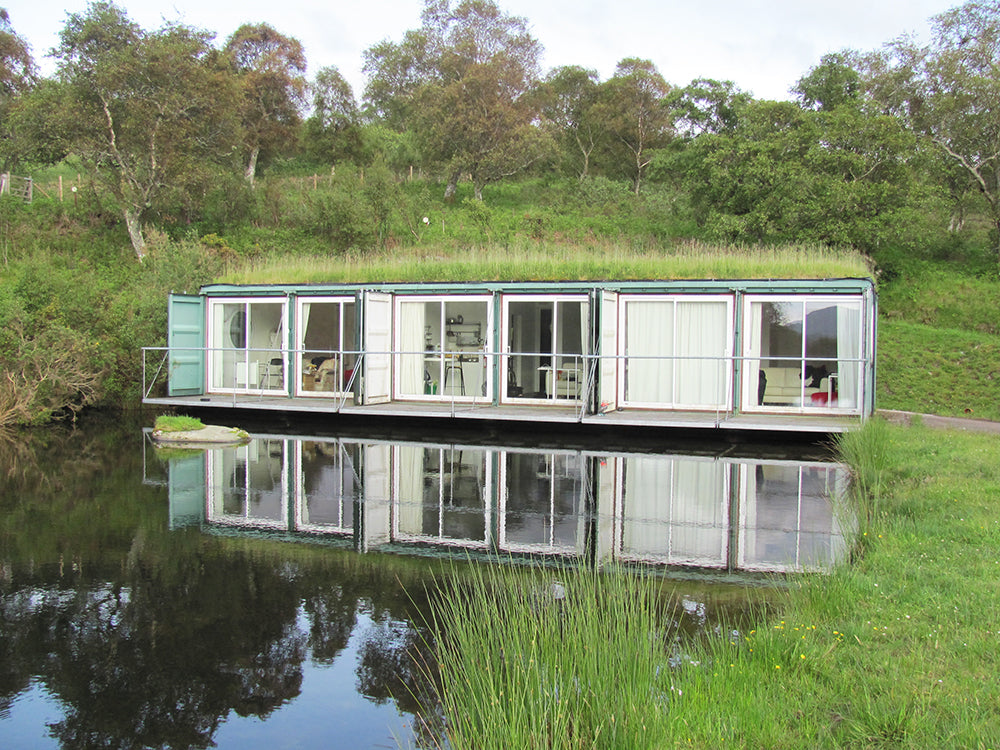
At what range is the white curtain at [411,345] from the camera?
17.9m

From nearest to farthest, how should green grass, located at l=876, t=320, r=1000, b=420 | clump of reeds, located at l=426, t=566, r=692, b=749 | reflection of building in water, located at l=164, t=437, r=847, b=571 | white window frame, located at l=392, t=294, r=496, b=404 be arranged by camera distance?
clump of reeds, located at l=426, t=566, r=692, b=749
reflection of building in water, located at l=164, t=437, r=847, b=571
white window frame, located at l=392, t=294, r=496, b=404
green grass, located at l=876, t=320, r=1000, b=420

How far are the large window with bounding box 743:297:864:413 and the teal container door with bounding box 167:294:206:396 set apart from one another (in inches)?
443

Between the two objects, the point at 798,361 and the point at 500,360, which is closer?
the point at 798,361

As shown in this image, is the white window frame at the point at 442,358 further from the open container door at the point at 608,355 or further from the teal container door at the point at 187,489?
the teal container door at the point at 187,489

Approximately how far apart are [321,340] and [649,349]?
6968mm

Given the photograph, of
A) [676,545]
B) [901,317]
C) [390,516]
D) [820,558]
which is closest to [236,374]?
[390,516]

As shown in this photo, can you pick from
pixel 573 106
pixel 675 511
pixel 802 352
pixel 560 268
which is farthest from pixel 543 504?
pixel 573 106

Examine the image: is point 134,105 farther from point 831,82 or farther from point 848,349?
point 831,82

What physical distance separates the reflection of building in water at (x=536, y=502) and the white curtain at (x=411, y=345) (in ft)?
13.5

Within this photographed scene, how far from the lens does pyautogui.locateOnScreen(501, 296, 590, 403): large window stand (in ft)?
56.0

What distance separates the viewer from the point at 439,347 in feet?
59.1

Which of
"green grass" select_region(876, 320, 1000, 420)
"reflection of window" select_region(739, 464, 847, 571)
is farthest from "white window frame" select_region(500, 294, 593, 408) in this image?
"green grass" select_region(876, 320, 1000, 420)

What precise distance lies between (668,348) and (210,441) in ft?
27.7

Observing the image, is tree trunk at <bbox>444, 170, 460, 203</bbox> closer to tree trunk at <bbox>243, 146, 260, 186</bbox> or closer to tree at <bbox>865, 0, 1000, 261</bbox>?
tree trunk at <bbox>243, 146, 260, 186</bbox>
